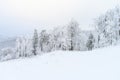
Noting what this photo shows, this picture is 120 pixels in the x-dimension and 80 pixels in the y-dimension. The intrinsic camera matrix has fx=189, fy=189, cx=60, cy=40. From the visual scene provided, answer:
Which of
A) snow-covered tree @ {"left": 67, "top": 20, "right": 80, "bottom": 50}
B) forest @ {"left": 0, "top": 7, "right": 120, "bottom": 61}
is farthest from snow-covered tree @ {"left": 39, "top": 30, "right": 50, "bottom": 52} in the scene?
snow-covered tree @ {"left": 67, "top": 20, "right": 80, "bottom": 50}

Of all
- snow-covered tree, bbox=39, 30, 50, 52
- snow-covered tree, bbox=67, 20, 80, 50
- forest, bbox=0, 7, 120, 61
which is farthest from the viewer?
snow-covered tree, bbox=39, 30, 50, 52

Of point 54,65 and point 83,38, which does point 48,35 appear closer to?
point 83,38

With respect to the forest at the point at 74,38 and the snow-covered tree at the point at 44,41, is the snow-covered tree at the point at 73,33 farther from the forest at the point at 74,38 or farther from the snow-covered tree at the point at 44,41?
the snow-covered tree at the point at 44,41

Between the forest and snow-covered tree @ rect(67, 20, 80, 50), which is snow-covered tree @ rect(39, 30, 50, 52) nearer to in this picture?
the forest

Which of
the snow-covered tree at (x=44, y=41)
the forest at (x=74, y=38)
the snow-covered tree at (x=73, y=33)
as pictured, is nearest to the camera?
the forest at (x=74, y=38)

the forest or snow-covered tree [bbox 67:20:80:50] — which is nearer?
the forest

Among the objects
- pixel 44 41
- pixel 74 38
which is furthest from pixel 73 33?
pixel 44 41

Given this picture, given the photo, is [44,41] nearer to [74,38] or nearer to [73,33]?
[74,38]

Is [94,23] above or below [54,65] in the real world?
above

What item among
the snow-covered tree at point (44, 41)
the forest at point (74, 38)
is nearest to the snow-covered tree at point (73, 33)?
the forest at point (74, 38)

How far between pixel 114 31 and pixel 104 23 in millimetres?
2959

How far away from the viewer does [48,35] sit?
5569 cm

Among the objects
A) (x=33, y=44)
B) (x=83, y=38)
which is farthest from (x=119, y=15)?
(x=33, y=44)

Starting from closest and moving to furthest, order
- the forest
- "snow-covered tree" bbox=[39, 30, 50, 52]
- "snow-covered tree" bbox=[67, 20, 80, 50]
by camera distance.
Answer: the forest < "snow-covered tree" bbox=[67, 20, 80, 50] < "snow-covered tree" bbox=[39, 30, 50, 52]
